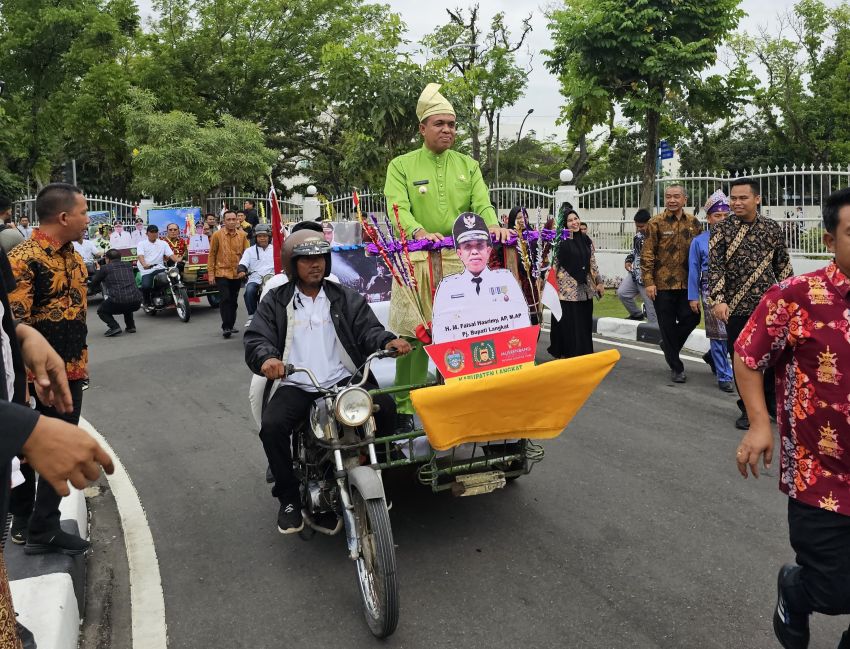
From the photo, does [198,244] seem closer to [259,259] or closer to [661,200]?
[259,259]

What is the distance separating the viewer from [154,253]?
1430 centimetres

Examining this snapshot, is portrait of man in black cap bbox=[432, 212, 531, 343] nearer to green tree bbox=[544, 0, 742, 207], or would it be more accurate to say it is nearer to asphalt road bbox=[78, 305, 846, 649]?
asphalt road bbox=[78, 305, 846, 649]

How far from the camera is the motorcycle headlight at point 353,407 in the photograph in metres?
3.76

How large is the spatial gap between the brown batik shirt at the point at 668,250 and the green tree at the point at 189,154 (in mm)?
19372

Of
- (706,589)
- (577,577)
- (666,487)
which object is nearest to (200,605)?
(577,577)

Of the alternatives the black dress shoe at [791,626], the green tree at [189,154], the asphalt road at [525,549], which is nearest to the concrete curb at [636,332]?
the asphalt road at [525,549]

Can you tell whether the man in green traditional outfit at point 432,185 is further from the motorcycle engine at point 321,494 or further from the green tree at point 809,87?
the green tree at point 809,87

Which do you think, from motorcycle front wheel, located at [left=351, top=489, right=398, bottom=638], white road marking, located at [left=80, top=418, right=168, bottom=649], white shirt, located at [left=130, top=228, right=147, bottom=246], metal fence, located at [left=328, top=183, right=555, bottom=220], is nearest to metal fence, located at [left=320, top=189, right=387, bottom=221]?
metal fence, located at [left=328, top=183, right=555, bottom=220]

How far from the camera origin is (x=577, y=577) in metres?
3.90

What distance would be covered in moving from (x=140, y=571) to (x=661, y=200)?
46.0ft

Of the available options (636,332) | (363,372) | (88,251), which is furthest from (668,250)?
(88,251)

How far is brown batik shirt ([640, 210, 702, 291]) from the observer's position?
7.75 metres

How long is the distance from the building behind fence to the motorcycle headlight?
4.45m

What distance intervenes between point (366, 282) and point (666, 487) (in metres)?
3.62
